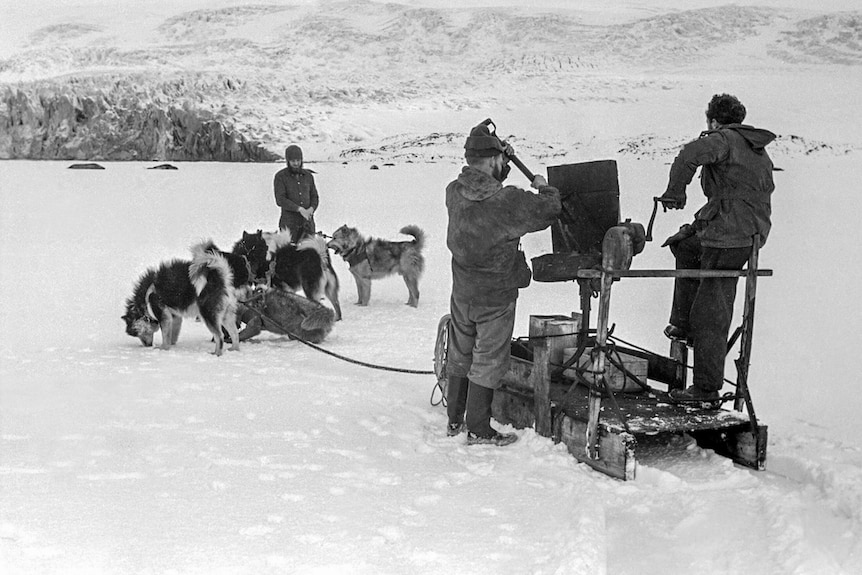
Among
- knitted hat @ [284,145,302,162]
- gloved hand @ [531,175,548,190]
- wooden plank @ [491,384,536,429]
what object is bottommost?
wooden plank @ [491,384,536,429]

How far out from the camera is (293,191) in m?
6.20

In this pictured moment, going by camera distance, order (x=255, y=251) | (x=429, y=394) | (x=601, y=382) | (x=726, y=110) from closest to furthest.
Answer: (x=601, y=382) < (x=726, y=110) < (x=429, y=394) < (x=255, y=251)

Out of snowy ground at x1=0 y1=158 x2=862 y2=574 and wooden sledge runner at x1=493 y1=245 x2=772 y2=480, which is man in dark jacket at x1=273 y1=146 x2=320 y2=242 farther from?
wooden sledge runner at x1=493 y1=245 x2=772 y2=480

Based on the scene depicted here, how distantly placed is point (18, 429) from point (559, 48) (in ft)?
27.3

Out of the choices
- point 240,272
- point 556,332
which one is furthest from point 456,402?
point 240,272

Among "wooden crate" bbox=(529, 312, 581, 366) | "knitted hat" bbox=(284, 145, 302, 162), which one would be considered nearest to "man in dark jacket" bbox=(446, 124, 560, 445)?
"wooden crate" bbox=(529, 312, 581, 366)

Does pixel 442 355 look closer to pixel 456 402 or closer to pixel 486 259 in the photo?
pixel 456 402

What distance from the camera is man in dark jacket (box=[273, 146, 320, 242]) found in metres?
6.17

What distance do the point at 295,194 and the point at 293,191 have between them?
0.03 metres

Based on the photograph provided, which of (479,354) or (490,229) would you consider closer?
(490,229)

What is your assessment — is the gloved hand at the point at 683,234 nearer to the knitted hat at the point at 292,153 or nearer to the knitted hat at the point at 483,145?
the knitted hat at the point at 483,145

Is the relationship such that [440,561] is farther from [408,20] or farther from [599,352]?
[408,20]

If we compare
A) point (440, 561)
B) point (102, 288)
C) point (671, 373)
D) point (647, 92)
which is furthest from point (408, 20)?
point (440, 561)

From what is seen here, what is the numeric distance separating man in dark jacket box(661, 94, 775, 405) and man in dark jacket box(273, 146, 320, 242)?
365cm
